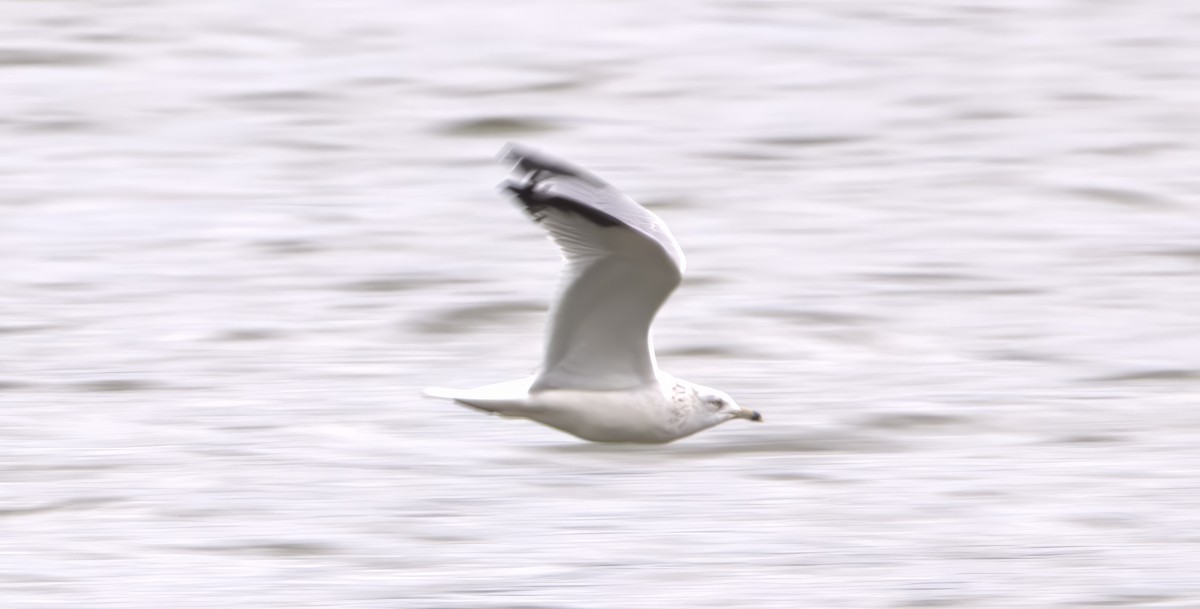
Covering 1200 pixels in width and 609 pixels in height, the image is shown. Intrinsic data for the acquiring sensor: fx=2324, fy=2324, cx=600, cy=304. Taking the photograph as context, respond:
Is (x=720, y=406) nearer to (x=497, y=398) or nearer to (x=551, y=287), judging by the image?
(x=497, y=398)

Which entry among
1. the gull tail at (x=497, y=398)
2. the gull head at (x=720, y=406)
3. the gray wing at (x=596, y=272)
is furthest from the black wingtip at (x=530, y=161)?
the gull head at (x=720, y=406)

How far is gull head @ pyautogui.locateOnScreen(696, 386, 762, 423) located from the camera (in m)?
7.50

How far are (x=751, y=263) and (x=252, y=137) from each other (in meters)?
3.78

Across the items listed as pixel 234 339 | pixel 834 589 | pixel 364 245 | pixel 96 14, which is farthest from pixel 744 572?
pixel 96 14

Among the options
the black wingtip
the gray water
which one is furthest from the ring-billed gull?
the gray water

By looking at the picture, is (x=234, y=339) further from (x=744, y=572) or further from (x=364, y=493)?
(x=744, y=572)

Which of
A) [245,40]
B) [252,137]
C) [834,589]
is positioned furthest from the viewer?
[245,40]

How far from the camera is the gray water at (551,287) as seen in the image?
7.22 m

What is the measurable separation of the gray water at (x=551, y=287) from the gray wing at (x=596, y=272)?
48 centimetres

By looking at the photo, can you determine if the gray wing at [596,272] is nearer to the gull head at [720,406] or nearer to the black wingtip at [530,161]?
the black wingtip at [530,161]

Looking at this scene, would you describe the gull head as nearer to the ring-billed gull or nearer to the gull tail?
the ring-billed gull

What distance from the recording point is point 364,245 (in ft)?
37.2

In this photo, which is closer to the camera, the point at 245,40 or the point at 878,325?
the point at 878,325

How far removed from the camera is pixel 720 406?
7566 millimetres
